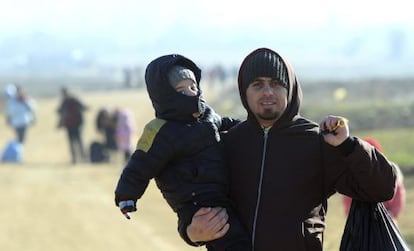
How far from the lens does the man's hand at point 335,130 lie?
3.72 metres

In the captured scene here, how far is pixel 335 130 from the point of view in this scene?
147 inches

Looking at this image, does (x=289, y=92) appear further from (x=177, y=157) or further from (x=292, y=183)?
(x=177, y=157)

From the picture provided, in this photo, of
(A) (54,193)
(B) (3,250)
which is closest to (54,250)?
(B) (3,250)

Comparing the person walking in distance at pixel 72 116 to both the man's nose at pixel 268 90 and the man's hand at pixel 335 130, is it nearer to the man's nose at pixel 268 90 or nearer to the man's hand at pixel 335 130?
the man's nose at pixel 268 90

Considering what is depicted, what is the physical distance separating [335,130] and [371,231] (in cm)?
48

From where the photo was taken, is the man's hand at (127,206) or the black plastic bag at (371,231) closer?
the black plastic bag at (371,231)

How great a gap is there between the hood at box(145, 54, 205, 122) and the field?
6.74 meters

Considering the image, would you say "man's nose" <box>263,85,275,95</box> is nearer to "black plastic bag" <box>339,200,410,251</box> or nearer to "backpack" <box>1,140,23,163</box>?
"black plastic bag" <box>339,200,410,251</box>

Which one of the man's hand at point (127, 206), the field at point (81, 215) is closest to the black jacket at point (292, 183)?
the man's hand at point (127, 206)

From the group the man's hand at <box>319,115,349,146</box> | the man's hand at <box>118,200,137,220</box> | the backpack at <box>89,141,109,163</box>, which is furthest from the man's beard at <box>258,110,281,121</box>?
the backpack at <box>89,141,109,163</box>

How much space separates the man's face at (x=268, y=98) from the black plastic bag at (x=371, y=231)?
1.63 ft

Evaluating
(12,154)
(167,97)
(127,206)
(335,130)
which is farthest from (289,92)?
(12,154)

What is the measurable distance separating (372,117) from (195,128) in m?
22.7

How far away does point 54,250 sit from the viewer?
37.3ft
